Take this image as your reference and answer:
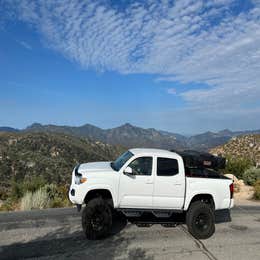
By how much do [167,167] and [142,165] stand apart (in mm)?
640

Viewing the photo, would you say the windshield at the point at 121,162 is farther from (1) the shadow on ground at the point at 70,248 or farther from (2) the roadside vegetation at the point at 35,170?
(2) the roadside vegetation at the point at 35,170

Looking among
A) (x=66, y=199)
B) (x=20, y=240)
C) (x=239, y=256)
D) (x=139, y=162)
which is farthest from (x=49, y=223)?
(x=239, y=256)

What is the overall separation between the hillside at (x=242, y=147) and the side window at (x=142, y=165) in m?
34.7

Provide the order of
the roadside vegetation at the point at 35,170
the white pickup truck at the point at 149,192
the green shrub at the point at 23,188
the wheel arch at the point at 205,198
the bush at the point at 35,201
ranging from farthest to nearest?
the green shrub at the point at 23,188, the roadside vegetation at the point at 35,170, the bush at the point at 35,201, the wheel arch at the point at 205,198, the white pickup truck at the point at 149,192

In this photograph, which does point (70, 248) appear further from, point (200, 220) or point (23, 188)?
point (23, 188)

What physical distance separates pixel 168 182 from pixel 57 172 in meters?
53.3

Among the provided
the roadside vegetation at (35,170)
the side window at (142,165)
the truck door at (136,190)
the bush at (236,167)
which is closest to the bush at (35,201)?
the roadside vegetation at (35,170)

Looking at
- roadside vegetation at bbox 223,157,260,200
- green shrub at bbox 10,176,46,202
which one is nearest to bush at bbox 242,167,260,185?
roadside vegetation at bbox 223,157,260,200

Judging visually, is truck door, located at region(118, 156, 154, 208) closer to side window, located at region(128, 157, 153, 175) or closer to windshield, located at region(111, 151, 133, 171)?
side window, located at region(128, 157, 153, 175)

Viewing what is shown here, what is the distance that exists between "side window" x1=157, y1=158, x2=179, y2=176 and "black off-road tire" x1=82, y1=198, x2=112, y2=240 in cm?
159

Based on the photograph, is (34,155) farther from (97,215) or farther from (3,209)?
(97,215)

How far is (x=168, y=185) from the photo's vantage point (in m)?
8.01

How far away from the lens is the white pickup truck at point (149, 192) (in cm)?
762

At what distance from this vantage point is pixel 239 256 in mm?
6828
